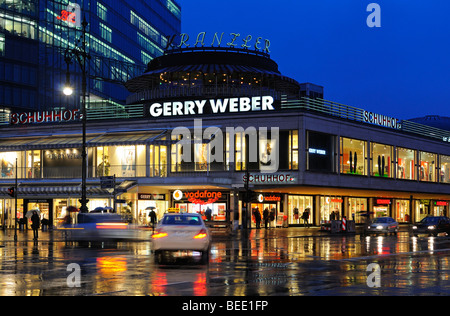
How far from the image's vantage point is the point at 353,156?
61250 millimetres

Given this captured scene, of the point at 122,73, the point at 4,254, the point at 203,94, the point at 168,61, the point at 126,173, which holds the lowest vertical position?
the point at 4,254

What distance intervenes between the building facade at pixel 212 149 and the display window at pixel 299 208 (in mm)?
117

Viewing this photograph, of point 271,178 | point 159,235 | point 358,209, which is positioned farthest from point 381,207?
point 159,235

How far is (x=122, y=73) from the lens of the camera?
111 meters

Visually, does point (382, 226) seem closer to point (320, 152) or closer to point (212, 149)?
point (320, 152)

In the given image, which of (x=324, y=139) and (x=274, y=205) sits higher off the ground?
(x=324, y=139)

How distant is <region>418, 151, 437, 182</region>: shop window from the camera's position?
7162 cm

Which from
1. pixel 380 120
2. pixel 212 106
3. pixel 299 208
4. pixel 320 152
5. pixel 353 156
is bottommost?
pixel 299 208

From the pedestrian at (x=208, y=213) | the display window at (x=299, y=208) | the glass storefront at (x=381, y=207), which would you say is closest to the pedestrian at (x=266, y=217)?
the pedestrian at (x=208, y=213)

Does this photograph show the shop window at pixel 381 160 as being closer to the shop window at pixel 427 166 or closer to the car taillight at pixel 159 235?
the shop window at pixel 427 166

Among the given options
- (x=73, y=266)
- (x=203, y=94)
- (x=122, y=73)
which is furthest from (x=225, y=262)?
(x=122, y=73)

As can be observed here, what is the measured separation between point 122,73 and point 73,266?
92.2 meters

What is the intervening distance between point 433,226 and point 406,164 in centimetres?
2132
